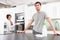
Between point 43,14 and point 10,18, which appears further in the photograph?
point 10,18

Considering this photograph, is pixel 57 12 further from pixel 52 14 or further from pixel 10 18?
pixel 10 18

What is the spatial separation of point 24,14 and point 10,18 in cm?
57

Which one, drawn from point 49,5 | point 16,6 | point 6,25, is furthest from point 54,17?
point 6,25

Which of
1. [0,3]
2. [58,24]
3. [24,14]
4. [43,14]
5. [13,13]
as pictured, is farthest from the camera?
[0,3]

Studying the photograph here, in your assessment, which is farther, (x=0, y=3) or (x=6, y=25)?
(x=0, y=3)

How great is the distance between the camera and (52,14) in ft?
12.5

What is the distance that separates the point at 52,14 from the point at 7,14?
1.69 meters

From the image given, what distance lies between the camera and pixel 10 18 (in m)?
4.40

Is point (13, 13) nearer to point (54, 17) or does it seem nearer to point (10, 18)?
point (10, 18)

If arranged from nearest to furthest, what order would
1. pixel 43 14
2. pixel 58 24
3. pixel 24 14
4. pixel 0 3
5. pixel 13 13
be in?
pixel 43 14, pixel 58 24, pixel 24 14, pixel 13 13, pixel 0 3

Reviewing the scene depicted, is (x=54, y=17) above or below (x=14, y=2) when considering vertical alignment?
below

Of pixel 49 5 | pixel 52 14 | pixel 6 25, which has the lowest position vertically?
pixel 6 25

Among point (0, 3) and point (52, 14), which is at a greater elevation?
point (0, 3)

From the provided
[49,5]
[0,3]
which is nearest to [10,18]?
[0,3]
